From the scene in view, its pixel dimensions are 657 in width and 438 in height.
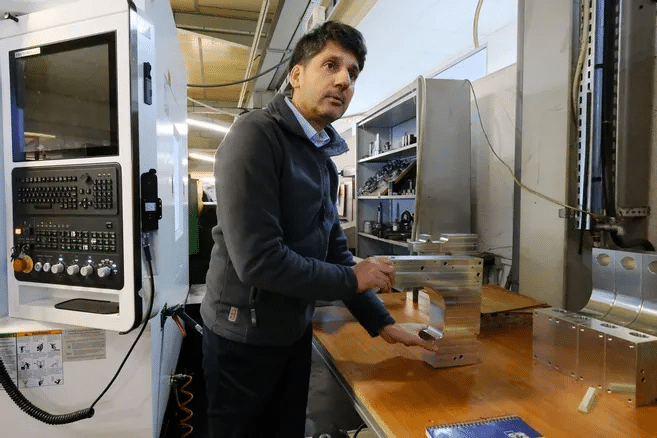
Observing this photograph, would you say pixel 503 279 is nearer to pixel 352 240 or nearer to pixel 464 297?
pixel 464 297

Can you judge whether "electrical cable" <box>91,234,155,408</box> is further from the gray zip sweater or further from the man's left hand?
the man's left hand

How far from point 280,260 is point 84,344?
941 mm

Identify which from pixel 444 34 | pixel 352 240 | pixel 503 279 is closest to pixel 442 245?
pixel 503 279

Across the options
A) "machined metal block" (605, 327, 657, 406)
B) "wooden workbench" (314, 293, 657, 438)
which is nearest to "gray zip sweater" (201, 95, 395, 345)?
"wooden workbench" (314, 293, 657, 438)

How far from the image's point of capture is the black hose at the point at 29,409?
4.32 ft

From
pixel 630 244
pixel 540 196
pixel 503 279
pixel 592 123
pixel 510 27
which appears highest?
pixel 510 27

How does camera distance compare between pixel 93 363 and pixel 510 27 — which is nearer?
pixel 93 363

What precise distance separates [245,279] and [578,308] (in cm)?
125

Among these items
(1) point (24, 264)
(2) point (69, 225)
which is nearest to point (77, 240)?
(2) point (69, 225)

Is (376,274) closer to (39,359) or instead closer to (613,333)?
(613,333)

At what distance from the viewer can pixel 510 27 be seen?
2.83 metres

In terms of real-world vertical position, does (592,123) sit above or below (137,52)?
below

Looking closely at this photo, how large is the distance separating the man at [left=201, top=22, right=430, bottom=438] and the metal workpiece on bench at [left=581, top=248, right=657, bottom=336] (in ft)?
1.88

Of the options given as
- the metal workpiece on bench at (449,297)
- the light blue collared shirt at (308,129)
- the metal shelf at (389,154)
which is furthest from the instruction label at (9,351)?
the metal shelf at (389,154)
